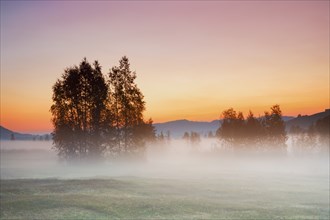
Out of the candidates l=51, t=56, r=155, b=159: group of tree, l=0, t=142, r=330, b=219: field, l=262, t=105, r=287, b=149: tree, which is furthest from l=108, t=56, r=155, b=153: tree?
l=262, t=105, r=287, b=149: tree

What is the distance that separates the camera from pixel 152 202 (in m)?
39.8

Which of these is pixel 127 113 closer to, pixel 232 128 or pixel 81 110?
pixel 81 110

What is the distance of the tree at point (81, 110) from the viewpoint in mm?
80250

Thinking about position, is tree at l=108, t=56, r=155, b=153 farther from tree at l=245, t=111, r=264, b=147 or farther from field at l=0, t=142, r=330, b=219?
tree at l=245, t=111, r=264, b=147

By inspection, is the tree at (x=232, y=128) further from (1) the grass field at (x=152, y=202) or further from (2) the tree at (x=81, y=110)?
(1) the grass field at (x=152, y=202)

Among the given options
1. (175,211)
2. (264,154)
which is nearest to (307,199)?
(175,211)

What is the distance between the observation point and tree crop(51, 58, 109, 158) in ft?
263

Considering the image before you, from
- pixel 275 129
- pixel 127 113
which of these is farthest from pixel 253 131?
pixel 127 113

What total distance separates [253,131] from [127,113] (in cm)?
7302

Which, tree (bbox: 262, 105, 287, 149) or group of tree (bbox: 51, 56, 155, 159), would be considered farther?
tree (bbox: 262, 105, 287, 149)

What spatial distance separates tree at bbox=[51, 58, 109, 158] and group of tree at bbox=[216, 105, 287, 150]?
229 feet

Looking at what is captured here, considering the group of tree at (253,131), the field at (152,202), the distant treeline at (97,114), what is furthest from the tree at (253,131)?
the field at (152,202)

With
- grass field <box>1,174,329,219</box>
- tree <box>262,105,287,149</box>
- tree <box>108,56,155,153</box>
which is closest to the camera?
grass field <box>1,174,329,219</box>

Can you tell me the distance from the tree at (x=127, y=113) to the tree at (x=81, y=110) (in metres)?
2.75
